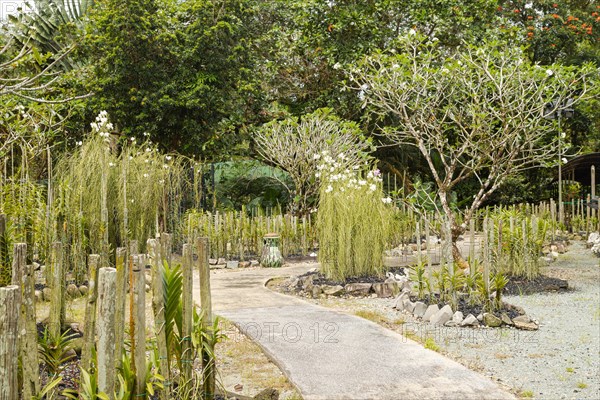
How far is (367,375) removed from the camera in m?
3.66

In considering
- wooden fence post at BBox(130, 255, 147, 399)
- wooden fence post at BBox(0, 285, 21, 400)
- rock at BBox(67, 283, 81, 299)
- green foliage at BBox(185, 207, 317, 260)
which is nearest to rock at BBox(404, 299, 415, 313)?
rock at BBox(67, 283, 81, 299)

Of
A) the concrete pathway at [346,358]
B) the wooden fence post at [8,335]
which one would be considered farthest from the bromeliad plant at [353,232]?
the wooden fence post at [8,335]

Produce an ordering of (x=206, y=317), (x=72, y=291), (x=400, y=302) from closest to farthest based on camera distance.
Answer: (x=206, y=317)
(x=400, y=302)
(x=72, y=291)

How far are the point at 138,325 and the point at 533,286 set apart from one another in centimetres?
576

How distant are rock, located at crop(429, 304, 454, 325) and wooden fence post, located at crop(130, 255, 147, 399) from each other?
10.8 ft

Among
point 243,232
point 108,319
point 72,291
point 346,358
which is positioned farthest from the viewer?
point 243,232

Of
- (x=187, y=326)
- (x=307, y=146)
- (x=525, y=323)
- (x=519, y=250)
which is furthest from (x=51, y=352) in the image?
(x=307, y=146)

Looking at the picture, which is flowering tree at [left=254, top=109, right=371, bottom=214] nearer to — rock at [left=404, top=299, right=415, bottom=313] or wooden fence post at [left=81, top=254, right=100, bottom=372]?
rock at [left=404, top=299, right=415, bottom=313]

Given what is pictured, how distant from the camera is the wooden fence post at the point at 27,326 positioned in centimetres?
253

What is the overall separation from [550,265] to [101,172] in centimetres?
687

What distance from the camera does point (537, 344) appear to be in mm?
4629

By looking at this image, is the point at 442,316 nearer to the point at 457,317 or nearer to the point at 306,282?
the point at 457,317

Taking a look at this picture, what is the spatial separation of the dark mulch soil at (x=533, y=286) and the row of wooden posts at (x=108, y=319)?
4900 millimetres

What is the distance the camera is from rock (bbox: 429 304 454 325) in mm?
5176
